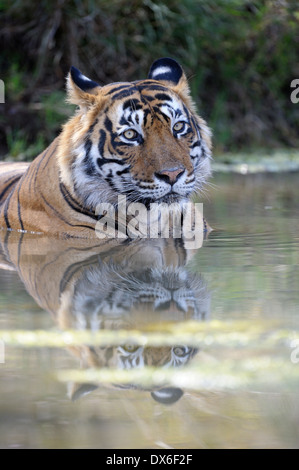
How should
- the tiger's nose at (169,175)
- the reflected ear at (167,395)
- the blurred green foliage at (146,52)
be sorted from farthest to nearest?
the blurred green foliage at (146,52)
the tiger's nose at (169,175)
the reflected ear at (167,395)

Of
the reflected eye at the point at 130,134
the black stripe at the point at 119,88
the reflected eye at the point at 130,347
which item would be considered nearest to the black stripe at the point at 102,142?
the reflected eye at the point at 130,134

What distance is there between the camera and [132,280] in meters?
3.30

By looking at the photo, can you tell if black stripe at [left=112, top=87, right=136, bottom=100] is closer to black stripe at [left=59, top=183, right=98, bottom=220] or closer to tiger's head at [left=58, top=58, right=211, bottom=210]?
tiger's head at [left=58, top=58, right=211, bottom=210]

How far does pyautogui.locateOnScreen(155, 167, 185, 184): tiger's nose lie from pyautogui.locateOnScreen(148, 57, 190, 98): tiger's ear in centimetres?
75

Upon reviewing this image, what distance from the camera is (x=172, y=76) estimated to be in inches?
196

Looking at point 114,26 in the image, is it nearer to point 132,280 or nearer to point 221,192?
point 221,192

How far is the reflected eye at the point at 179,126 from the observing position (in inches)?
180

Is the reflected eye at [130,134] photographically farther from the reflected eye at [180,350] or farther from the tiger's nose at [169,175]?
the reflected eye at [180,350]

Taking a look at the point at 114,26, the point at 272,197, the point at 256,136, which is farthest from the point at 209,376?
the point at 256,136

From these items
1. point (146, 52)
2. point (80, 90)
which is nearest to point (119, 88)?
point (80, 90)

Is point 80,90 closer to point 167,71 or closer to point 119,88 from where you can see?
point 119,88

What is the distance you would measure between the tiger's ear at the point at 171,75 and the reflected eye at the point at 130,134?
0.47 m

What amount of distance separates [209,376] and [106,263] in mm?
1823

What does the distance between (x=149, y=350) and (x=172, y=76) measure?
9.98ft
